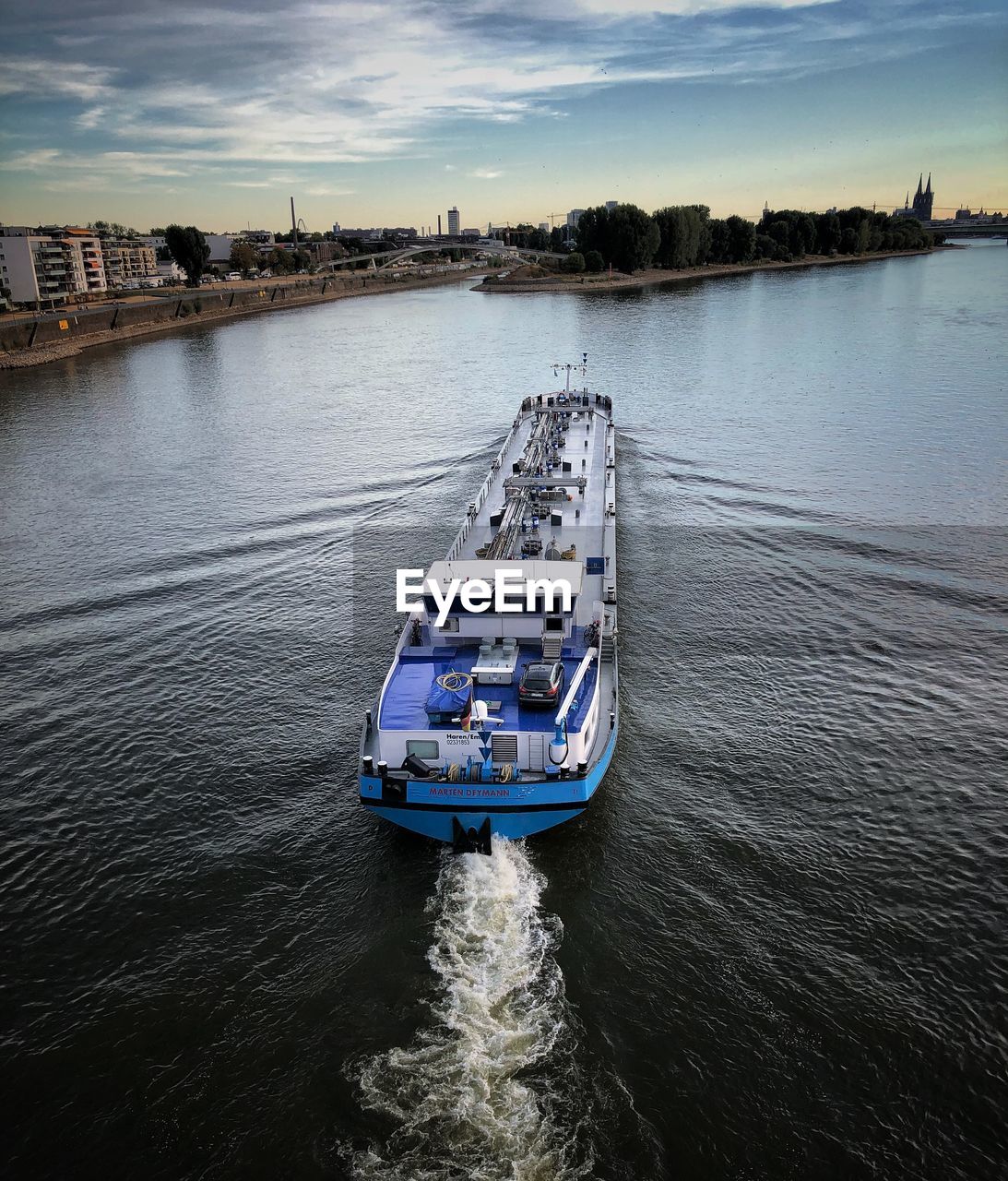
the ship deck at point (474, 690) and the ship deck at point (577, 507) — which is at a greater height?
the ship deck at point (577, 507)

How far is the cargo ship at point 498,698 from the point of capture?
20.0m

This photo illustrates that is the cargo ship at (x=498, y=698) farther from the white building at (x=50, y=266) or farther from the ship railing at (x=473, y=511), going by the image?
the white building at (x=50, y=266)

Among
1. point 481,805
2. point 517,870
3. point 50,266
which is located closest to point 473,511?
point 481,805

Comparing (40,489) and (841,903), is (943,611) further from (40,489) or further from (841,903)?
(40,489)

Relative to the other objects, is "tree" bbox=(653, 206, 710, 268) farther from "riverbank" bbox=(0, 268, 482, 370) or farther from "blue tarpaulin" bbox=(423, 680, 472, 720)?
"blue tarpaulin" bbox=(423, 680, 472, 720)

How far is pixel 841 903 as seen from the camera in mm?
19234

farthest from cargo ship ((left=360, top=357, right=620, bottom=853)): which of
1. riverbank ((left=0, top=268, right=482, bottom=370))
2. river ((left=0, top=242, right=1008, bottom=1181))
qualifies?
riverbank ((left=0, top=268, right=482, bottom=370))

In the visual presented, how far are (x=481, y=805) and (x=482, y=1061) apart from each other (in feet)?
18.2

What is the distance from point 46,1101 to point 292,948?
487 cm

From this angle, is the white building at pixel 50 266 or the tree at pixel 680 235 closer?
the white building at pixel 50 266

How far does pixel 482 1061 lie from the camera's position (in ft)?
51.3

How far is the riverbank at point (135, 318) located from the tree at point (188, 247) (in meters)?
7.06

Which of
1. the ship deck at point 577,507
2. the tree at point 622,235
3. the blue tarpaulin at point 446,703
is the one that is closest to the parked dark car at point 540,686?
the blue tarpaulin at point 446,703

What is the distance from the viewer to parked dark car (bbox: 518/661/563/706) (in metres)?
21.3
